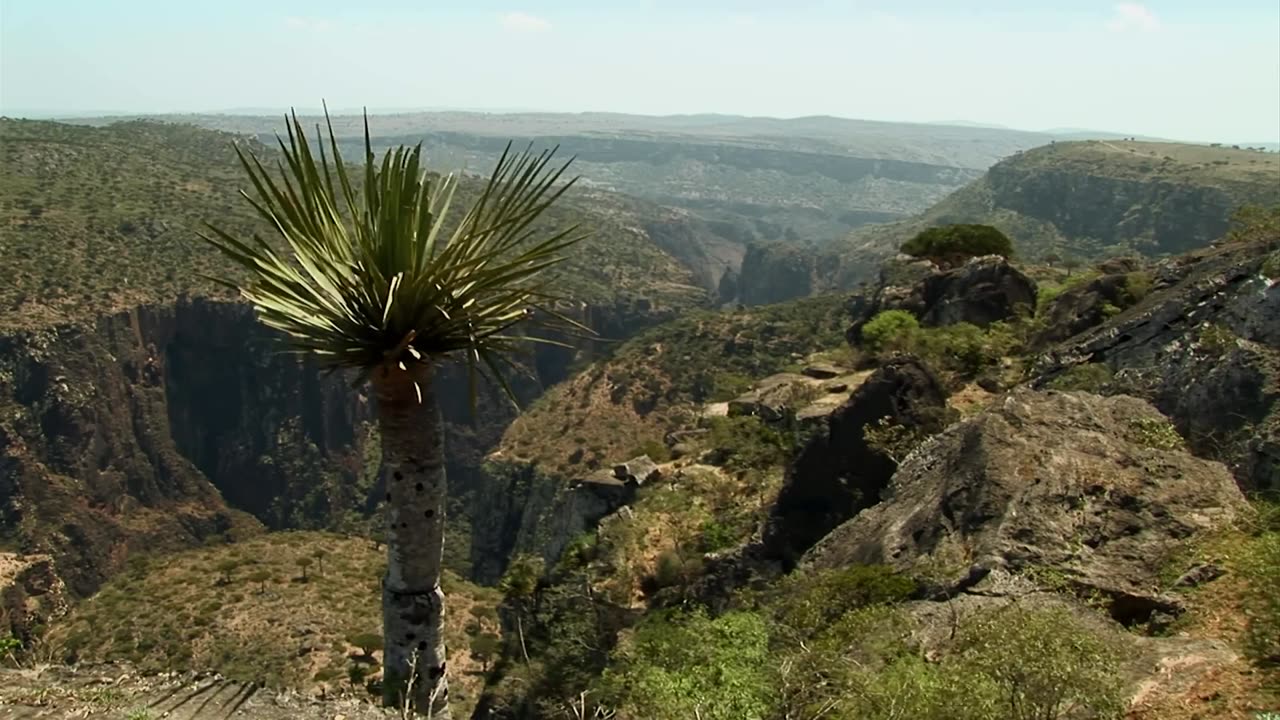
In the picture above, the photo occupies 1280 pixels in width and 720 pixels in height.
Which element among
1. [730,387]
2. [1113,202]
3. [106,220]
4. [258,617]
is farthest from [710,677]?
[1113,202]

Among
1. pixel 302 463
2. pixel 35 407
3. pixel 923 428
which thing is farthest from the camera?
pixel 302 463

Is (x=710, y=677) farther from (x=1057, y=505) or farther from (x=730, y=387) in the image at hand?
(x=730, y=387)

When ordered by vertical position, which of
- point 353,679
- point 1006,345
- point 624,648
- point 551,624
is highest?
point 1006,345

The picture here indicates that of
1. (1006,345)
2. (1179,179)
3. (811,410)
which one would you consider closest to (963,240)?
(1006,345)

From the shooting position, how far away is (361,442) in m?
103

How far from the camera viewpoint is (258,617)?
34156 millimetres

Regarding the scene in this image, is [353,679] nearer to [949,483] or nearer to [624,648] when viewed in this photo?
[624,648]

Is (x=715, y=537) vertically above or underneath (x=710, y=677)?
underneath

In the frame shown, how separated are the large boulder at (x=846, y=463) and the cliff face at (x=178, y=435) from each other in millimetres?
28535

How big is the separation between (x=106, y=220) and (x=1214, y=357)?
3336 inches

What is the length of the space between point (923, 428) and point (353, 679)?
59.1 ft

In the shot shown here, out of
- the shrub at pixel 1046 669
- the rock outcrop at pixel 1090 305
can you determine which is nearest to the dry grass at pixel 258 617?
the rock outcrop at pixel 1090 305

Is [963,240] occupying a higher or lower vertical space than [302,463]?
higher

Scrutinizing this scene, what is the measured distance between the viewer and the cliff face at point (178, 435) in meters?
69.2
